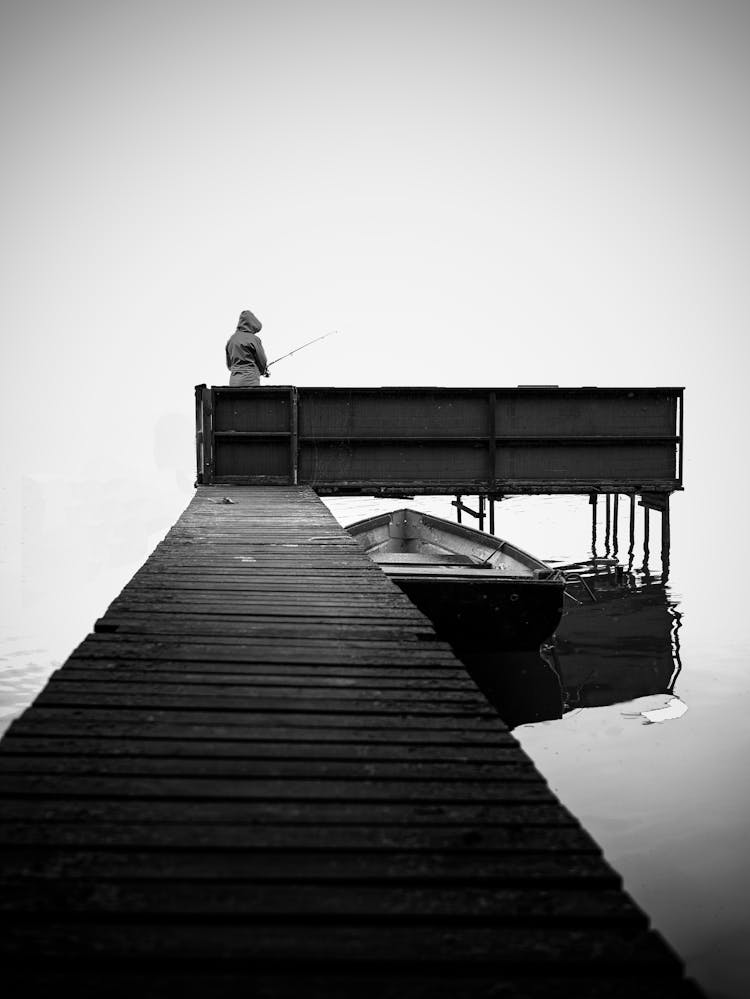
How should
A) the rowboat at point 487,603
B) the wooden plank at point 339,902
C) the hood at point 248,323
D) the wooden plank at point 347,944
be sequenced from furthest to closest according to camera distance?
the hood at point 248,323 → the rowboat at point 487,603 → the wooden plank at point 339,902 → the wooden plank at point 347,944

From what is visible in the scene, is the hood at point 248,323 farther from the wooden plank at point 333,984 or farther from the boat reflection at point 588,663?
the wooden plank at point 333,984

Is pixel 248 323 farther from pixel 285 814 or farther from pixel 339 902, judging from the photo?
pixel 339 902

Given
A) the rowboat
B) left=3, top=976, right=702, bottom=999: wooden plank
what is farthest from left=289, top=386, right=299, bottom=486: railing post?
left=3, top=976, right=702, bottom=999: wooden plank

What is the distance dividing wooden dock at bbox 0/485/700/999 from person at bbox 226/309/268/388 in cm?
1166

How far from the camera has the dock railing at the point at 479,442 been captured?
1567cm

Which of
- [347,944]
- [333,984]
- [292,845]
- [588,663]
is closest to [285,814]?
[292,845]

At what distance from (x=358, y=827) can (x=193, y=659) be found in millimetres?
1907

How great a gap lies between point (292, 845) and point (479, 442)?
45.4 ft

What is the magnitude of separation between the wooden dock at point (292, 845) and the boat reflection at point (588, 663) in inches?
196

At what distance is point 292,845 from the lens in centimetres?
232

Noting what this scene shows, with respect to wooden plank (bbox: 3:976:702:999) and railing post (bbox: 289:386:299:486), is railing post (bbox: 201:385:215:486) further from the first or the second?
wooden plank (bbox: 3:976:702:999)

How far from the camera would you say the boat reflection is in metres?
8.86

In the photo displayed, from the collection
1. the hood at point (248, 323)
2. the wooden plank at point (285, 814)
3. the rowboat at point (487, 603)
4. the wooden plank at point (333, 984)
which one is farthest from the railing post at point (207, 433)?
the wooden plank at point (333, 984)

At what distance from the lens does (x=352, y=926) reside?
1.97 meters
